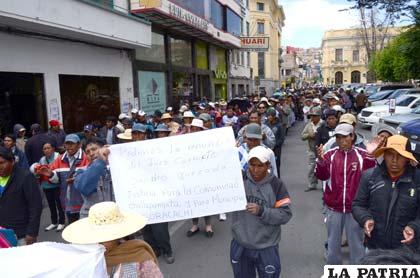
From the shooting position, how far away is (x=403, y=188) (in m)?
3.05

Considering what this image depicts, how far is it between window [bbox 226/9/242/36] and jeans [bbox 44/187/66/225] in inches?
862

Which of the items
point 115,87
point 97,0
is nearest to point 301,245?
point 97,0

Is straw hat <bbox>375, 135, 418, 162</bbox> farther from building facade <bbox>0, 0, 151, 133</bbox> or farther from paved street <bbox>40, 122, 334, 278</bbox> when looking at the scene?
building facade <bbox>0, 0, 151, 133</bbox>

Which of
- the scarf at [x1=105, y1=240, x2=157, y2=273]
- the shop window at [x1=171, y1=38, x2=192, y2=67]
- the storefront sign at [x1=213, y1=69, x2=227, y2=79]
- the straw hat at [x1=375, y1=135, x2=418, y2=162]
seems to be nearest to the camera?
the scarf at [x1=105, y1=240, x2=157, y2=273]

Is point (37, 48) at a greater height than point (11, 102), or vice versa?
point (37, 48)

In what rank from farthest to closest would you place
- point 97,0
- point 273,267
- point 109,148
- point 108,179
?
1. point 97,0
2. point 108,179
3. point 109,148
4. point 273,267

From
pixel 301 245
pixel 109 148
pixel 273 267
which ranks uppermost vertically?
pixel 109 148

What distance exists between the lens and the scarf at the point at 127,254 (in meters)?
2.35

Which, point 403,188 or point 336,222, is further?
point 336,222

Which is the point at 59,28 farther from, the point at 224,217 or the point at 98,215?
the point at 98,215

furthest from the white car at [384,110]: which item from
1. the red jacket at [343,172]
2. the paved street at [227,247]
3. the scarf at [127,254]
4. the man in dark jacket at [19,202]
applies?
the scarf at [127,254]

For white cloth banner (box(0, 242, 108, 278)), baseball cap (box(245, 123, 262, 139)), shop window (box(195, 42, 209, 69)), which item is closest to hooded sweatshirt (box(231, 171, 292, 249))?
white cloth banner (box(0, 242, 108, 278))

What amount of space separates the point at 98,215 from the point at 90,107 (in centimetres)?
1244

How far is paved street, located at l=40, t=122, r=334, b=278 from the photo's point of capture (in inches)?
195
